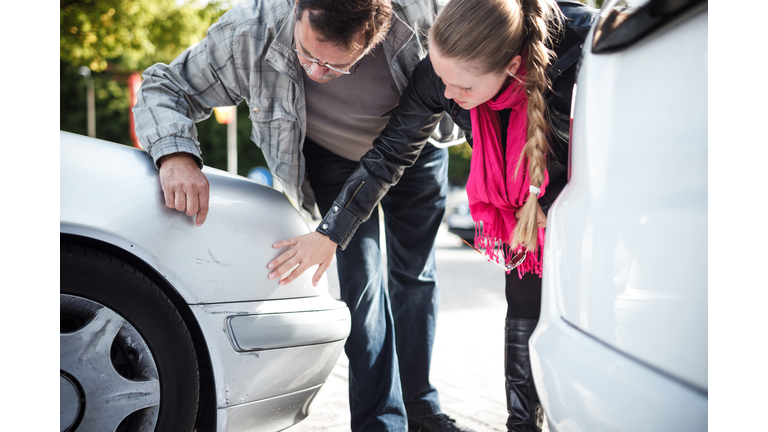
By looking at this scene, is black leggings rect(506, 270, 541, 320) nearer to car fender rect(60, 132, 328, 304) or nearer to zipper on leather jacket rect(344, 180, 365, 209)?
zipper on leather jacket rect(344, 180, 365, 209)

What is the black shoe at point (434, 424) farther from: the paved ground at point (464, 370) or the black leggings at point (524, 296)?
the black leggings at point (524, 296)

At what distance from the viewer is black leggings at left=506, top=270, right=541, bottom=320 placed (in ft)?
5.94

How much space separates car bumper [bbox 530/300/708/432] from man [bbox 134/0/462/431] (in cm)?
93

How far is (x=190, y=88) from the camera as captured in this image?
1907mm

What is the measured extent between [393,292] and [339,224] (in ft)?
1.86

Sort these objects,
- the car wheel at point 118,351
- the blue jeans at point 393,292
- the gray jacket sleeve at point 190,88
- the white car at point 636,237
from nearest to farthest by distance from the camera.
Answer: the white car at point 636,237
the car wheel at point 118,351
the gray jacket sleeve at point 190,88
the blue jeans at point 393,292

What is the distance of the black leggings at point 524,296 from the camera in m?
1.81

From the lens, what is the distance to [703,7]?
2.69 ft

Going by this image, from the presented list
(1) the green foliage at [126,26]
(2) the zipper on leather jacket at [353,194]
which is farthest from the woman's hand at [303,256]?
(1) the green foliage at [126,26]

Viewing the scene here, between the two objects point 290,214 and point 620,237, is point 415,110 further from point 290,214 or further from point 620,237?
point 620,237

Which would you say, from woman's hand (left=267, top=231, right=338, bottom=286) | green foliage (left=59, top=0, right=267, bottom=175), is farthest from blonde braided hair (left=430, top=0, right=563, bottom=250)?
green foliage (left=59, top=0, right=267, bottom=175)
